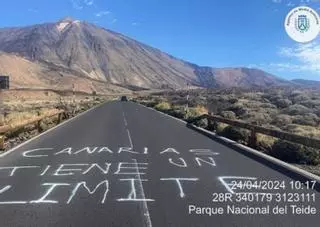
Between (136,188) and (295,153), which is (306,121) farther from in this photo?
(136,188)

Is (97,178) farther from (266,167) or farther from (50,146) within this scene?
(50,146)

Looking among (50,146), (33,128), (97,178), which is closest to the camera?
(97,178)

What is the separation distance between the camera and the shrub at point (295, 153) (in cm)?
1381

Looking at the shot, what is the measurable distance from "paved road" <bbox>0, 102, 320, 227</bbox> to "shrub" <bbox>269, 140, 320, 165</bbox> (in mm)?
1172

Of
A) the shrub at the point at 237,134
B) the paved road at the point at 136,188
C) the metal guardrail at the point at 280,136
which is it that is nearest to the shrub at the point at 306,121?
the metal guardrail at the point at 280,136

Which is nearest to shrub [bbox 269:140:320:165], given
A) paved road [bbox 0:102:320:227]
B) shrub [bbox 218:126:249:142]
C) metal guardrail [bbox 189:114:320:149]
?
metal guardrail [bbox 189:114:320:149]

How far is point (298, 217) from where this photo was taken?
25.1 feet

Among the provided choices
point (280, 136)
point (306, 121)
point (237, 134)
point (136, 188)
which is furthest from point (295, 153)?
point (306, 121)

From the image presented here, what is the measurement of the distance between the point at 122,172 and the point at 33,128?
16761mm

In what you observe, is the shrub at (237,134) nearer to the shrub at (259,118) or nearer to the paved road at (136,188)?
the paved road at (136,188)

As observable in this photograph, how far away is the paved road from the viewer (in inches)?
294

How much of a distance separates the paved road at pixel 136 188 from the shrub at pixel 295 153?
1172mm

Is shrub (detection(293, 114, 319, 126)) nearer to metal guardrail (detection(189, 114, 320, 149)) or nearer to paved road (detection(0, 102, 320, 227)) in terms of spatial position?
metal guardrail (detection(189, 114, 320, 149))

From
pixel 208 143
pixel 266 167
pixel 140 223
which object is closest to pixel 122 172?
pixel 266 167
